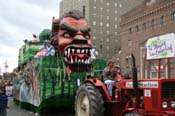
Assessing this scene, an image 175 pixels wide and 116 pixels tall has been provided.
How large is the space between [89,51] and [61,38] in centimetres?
149

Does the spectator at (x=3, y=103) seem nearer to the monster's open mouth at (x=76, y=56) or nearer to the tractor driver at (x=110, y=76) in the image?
the monster's open mouth at (x=76, y=56)

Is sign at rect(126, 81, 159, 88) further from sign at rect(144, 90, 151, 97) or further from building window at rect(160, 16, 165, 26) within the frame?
building window at rect(160, 16, 165, 26)

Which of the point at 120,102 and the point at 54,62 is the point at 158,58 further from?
the point at 54,62

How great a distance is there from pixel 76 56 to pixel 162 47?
879 centimetres

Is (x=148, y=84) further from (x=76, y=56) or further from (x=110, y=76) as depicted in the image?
(x=76, y=56)

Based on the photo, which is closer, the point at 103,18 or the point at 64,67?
the point at 64,67

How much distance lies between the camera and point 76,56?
19.9 meters

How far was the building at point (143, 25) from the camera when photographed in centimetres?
6216

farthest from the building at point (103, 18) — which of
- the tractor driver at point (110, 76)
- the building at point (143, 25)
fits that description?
the tractor driver at point (110, 76)

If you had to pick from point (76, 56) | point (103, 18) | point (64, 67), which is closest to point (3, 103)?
point (64, 67)

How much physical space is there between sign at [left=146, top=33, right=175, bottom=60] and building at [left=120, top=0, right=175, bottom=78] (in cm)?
4588

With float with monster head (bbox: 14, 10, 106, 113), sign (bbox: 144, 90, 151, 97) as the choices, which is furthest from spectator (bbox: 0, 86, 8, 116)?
sign (bbox: 144, 90, 151, 97)

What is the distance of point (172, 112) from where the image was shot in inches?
434

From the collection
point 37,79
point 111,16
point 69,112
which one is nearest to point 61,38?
point 37,79
